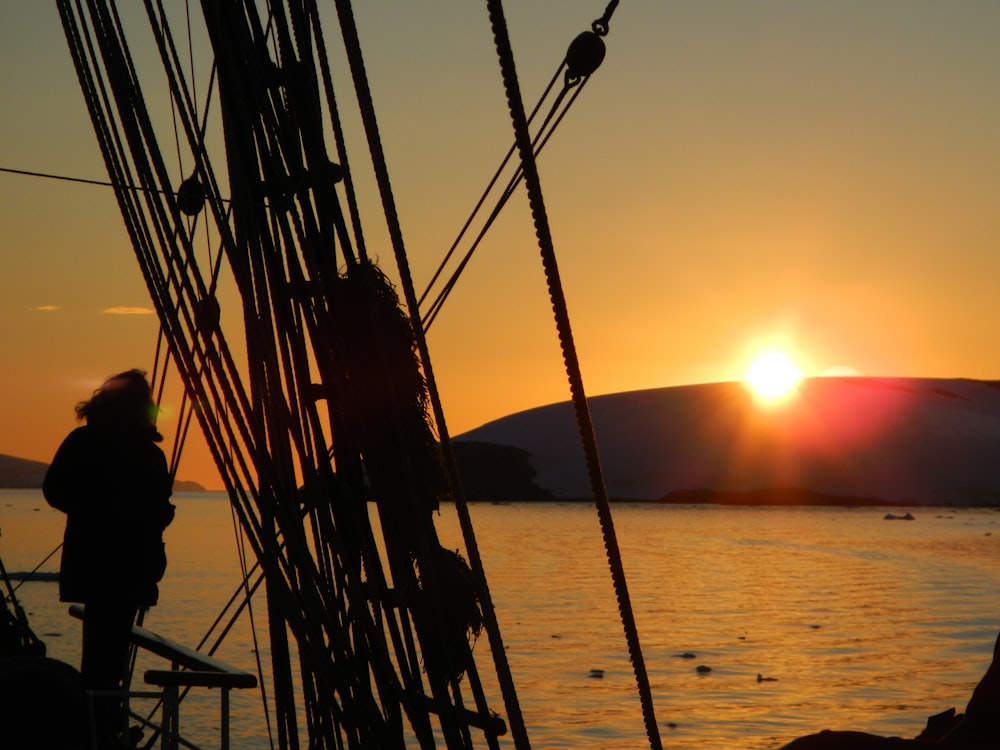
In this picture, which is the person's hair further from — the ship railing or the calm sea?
the calm sea

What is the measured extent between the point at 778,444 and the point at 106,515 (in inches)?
2406

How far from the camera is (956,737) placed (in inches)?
63.7

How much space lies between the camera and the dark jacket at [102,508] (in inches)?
142

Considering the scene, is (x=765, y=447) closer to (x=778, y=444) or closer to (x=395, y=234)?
(x=778, y=444)

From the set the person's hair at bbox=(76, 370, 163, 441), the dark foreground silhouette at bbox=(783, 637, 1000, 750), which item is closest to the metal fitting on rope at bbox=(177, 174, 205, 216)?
the person's hair at bbox=(76, 370, 163, 441)

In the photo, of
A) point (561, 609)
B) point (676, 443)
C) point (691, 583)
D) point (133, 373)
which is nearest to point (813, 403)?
point (676, 443)

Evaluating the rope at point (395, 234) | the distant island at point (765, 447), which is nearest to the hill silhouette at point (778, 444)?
the distant island at point (765, 447)

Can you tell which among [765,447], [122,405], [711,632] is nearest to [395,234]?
[122,405]

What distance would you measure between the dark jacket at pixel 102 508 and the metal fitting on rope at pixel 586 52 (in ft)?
5.40

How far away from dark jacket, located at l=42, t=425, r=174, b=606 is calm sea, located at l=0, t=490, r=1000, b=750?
3294 mm

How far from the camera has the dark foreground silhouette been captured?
62.7 inches

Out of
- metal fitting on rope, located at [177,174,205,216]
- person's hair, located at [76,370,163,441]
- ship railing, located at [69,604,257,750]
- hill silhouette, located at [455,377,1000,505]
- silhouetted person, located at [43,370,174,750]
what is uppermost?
hill silhouette, located at [455,377,1000,505]

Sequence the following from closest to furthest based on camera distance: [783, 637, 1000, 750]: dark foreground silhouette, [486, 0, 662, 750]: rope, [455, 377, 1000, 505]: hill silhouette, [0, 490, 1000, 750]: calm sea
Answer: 1. [783, 637, 1000, 750]: dark foreground silhouette
2. [486, 0, 662, 750]: rope
3. [0, 490, 1000, 750]: calm sea
4. [455, 377, 1000, 505]: hill silhouette

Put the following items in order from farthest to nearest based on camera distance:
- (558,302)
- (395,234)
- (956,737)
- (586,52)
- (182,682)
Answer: (586,52)
(182,682)
(395,234)
(558,302)
(956,737)
